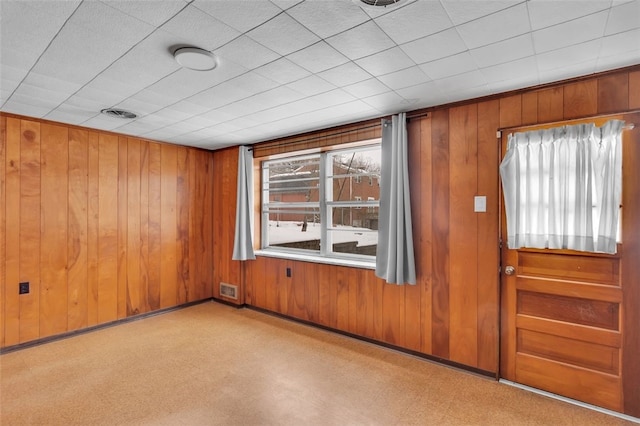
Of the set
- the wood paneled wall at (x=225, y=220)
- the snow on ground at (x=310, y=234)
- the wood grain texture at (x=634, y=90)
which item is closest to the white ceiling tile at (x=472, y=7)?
the wood grain texture at (x=634, y=90)

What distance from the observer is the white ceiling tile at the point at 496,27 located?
1564mm

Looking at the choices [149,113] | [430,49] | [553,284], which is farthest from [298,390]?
[149,113]

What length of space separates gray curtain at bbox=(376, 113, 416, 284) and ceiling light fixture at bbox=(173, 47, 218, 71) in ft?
5.77

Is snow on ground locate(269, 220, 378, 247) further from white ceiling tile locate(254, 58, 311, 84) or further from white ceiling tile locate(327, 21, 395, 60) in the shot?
white ceiling tile locate(327, 21, 395, 60)

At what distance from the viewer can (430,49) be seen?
6.20 ft

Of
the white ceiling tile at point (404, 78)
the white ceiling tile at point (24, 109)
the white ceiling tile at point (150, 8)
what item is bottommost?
the white ceiling tile at point (24, 109)

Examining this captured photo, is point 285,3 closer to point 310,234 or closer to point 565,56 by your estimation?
Answer: point 565,56

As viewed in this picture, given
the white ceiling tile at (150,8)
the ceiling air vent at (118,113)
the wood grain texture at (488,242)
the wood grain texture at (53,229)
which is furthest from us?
the wood grain texture at (53,229)

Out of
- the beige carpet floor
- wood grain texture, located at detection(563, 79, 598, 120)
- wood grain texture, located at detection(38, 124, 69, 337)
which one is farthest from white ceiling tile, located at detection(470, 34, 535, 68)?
wood grain texture, located at detection(38, 124, 69, 337)

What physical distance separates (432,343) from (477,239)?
1.07 metres

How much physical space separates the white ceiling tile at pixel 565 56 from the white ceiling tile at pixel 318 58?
1268mm

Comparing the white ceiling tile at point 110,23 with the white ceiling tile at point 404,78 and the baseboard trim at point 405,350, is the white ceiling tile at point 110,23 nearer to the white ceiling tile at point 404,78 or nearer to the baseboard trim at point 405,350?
the white ceiling tile at point 404,78

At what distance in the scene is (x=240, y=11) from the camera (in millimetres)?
1522

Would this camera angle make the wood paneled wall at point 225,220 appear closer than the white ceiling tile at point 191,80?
No
